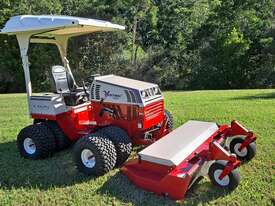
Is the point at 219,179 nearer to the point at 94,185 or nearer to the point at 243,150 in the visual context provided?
the point at 243,150

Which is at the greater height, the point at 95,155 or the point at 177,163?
the point at 177,163

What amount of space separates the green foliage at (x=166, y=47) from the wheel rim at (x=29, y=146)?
15.6m

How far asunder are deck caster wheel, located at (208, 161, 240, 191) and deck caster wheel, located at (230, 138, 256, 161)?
0.95 meters

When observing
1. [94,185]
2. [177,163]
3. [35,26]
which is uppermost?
[35,26]

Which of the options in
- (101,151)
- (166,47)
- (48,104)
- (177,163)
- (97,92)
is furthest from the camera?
(166,47)

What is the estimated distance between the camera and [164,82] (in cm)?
2327

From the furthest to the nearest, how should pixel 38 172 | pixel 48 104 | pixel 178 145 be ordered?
1. pixel 48 104
2. pixel 38 172
3. pixel 178 145

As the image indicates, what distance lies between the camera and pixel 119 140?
16.1ft

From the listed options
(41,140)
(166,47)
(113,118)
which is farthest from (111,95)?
(166,47)

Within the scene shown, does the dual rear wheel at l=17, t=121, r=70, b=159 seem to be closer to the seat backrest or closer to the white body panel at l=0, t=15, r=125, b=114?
the white body panel at l=0, t=15, r=125, b=114

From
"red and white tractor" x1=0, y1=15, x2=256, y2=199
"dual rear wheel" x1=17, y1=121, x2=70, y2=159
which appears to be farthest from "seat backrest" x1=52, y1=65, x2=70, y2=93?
→ "dual rear wheel" x1=17, y1=121, x2=70, y2=159

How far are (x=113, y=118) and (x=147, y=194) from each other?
1300mm

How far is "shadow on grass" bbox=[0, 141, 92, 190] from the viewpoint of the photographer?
4906 millimetres

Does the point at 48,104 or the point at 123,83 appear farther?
the point at 48,104
